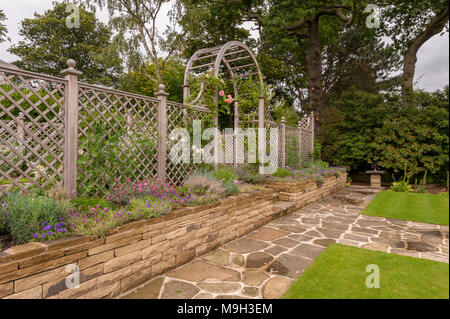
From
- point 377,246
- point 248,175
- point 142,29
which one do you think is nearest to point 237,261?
point 377,246

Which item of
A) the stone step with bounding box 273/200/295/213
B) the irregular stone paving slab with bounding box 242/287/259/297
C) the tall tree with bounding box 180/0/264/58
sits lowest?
the irregular stone paving slab with bounding box 242/287/259/297

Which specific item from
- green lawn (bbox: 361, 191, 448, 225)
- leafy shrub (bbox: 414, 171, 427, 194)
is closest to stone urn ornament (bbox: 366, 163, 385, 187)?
leafy shrub (bbox: 414, 171, 427, 194)

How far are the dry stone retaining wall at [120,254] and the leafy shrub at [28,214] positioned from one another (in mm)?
185

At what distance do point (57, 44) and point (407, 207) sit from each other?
24830 mm

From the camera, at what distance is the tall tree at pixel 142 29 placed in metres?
11.7

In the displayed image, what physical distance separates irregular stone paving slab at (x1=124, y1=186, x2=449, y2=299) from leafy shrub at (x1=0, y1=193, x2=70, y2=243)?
956mm

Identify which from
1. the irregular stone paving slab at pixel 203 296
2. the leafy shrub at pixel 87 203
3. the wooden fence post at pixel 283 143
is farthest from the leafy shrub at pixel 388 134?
the leafy shrub at pixel 87 203

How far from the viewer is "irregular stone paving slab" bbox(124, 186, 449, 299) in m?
2.38

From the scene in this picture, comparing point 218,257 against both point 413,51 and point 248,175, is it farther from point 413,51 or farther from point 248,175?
point 413,51

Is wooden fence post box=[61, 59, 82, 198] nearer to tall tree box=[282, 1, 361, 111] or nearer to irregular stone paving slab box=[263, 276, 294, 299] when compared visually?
irregular stone paving slab box=[263, 276, 294, 299]

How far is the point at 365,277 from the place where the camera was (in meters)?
2.49
